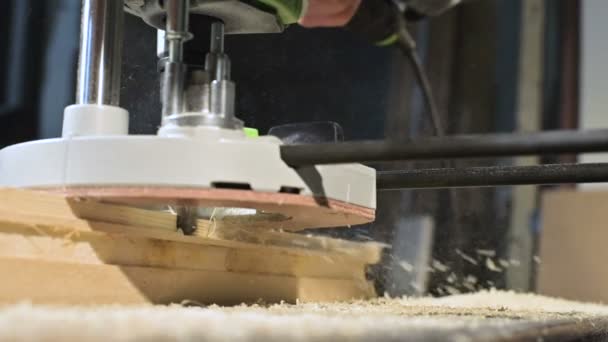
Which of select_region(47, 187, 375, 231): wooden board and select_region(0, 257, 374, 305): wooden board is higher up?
select_region(47, 187, 375, 231): wooden board

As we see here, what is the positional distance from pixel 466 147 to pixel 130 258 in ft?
1.09

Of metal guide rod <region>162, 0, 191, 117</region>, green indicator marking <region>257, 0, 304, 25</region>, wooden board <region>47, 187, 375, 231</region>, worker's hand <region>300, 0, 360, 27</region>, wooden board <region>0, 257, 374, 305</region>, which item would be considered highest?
green indicator marking <region>257, 0, 304, 25</region>

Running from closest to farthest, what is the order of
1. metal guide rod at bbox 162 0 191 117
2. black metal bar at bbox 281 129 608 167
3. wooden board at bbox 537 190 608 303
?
1. black metal bar at bbox 281 129 608 167
2. metal guide rod at bbox 162 0 191 117
3. wooden board at bbox 537 190 608 303

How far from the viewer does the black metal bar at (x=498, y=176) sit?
2.34 feet

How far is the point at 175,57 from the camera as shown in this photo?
66cm

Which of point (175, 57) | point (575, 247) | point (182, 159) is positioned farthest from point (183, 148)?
point (575, 247)

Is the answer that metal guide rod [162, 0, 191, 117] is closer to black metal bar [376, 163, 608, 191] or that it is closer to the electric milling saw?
the electric milling saw

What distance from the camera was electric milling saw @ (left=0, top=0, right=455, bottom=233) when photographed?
23.1 inches

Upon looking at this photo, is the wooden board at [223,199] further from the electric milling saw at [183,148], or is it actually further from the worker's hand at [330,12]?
the worker's hand at [330,12]

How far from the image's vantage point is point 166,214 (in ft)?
2.40

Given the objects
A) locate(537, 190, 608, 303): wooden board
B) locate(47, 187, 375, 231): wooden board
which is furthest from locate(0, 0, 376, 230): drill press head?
locate(537, 190, 608, 303): wooden board

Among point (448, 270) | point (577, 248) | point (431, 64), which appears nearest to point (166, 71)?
point (448, 270)

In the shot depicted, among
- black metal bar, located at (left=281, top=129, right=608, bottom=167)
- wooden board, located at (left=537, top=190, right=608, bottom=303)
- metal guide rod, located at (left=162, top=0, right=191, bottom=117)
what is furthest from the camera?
wooden board, located at (left=537, top=190, right=608, bottom=303)

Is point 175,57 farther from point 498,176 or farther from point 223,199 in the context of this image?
point 498,176
